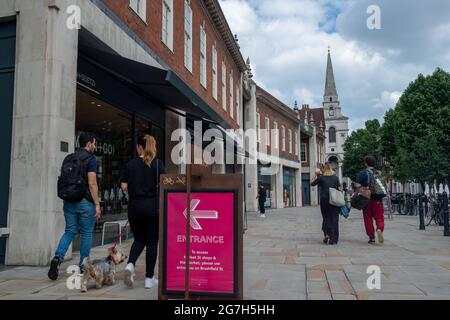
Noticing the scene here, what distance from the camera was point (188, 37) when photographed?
15625 millimetres

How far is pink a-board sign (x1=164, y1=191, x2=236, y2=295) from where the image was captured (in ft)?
12.3

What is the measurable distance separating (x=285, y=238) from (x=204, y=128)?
6552 mm

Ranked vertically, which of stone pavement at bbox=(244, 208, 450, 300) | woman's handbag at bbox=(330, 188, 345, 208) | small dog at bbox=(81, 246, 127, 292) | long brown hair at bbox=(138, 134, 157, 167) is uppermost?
long brown hair at bbox=(138, 134, 157, 167)

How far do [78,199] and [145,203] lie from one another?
42.3 inches

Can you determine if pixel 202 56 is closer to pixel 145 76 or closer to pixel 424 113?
pixel 145 76

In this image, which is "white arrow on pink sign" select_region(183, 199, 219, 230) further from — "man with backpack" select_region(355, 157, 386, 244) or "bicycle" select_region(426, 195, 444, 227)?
"bicycle" select_region(426, 195, 444, 227)

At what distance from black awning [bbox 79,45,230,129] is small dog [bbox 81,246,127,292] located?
438 centimetres

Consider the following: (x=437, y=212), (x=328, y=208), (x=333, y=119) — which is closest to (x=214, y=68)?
(x=437, y=212)

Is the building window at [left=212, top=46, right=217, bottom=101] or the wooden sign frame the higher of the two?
the building window at [left=212, top=46, right=217, bottom=101]

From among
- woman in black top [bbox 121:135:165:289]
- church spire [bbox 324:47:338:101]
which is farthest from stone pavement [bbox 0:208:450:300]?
church spire [bbox 324:47:338:101]

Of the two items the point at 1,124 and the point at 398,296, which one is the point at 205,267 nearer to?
the point at 398,296

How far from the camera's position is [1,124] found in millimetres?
6680

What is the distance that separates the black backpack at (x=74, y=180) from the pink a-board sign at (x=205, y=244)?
1.74m
